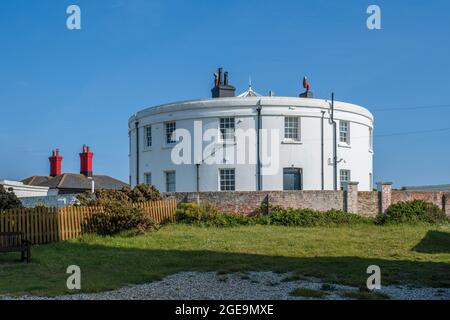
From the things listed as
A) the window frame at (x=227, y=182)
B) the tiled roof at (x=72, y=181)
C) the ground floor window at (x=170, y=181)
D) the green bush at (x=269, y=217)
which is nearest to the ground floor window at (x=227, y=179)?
the window frame at (x=227, y=182)

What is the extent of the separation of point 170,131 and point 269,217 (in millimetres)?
9517

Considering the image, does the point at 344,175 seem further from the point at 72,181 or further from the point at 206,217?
the point at 72,181

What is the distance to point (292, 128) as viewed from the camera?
29.6 metres

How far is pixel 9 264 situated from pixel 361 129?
75.4ft

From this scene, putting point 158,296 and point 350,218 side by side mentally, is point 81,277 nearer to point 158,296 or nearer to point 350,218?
point 158,296

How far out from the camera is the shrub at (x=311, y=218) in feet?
76.9

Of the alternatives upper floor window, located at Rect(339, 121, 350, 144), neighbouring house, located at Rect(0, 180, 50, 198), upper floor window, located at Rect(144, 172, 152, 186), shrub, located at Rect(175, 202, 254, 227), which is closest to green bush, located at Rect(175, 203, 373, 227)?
shrub, located at Rect(175, 202, 254, 227)

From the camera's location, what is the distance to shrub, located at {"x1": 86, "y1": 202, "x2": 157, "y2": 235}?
19594mm

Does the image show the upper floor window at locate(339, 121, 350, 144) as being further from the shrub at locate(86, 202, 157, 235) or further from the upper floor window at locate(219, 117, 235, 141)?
the shrub at locate(86, 202, 157, 235)

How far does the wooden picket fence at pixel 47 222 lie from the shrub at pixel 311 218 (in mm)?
7777

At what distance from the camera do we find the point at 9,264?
1390 cm

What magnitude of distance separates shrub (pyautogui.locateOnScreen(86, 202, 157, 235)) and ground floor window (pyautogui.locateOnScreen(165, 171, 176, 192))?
1076 cm

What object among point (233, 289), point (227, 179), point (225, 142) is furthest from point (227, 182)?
point (233, 289)
